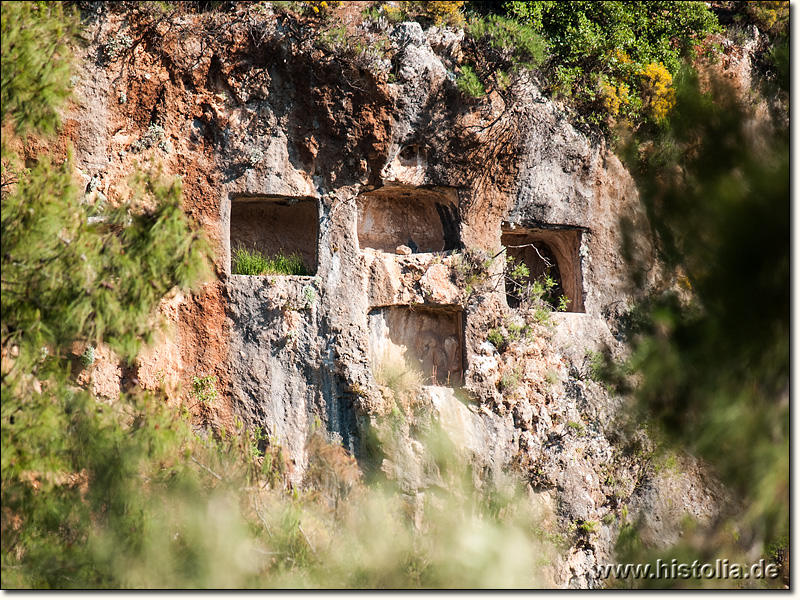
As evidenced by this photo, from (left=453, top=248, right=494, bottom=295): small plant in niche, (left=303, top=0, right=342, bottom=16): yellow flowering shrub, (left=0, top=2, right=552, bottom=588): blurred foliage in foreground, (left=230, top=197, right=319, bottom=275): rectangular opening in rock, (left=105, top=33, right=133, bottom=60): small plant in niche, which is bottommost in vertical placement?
(left=0, top=2, right=552, bottom=588): blurred foliage in foreground

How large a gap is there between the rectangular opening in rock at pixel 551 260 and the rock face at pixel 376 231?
13cm

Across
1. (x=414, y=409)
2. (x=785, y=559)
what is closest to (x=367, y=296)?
(x=414, y=409)

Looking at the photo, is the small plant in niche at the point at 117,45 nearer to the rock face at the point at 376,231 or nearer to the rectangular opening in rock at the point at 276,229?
the rock face at the point at 376,231

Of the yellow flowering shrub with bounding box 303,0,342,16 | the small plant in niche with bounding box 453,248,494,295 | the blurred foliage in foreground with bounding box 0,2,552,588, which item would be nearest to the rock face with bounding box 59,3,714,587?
the small plant in niche with bounding box 453,248,494,295

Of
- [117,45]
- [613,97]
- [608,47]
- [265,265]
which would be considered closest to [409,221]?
[265,265]

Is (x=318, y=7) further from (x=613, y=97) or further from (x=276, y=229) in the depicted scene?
(x=613, y=97)

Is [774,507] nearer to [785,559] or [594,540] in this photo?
[785,559]

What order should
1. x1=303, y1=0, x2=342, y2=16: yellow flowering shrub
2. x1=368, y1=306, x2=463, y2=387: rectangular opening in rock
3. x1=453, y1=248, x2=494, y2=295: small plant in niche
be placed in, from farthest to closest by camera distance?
x1=453, y1=248, x2=494, y2=295: small plant in niche, x1=368, y1=306, x2=463, y2=387: rectangular opening in rock, x1=303, y1=0, x2=342, y2=16: yellow flowering shrub

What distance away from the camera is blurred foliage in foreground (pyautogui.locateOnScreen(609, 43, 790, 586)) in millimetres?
3061

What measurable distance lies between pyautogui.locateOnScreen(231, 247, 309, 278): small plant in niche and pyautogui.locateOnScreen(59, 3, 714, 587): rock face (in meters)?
0.18

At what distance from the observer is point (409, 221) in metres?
7.95

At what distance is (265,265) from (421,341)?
6.05 feet

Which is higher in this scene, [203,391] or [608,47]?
[608,47]

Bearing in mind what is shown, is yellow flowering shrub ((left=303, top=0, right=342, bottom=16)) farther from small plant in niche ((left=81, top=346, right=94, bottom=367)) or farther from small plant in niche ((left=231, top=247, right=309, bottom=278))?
small plant in niche ((left=81, top=346, right=94, bottom=367))
